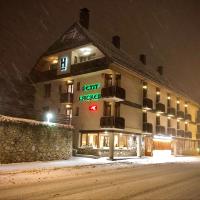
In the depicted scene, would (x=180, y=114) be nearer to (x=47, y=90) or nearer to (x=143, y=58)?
(x=143, y=58)

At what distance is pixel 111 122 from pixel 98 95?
3.69 metres

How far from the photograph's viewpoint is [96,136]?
1314 inches

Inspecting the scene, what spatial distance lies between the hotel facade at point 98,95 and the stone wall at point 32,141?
64.0 inches

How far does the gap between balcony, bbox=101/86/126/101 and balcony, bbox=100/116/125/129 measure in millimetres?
2291

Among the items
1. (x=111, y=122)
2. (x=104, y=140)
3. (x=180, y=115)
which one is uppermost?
(x=180, y=115)

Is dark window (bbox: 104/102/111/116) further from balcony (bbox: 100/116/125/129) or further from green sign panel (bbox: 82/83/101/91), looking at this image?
green sign panel (bbox: 82/83/101/91)

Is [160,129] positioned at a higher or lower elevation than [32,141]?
higher

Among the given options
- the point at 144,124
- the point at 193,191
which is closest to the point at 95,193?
the point at 193,191

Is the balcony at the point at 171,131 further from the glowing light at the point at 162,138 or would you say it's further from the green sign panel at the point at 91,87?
the green sign panel at the point at 91,87

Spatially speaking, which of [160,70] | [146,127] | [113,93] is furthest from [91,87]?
[160,70]

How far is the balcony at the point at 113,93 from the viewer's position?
3116 cm

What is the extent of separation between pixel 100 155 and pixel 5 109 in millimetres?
13446

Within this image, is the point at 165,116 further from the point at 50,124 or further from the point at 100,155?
the point at 50,124

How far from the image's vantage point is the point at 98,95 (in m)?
32.8
